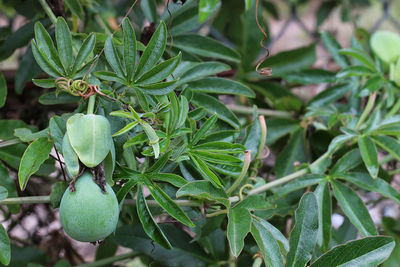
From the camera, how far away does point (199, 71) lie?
2.09ft

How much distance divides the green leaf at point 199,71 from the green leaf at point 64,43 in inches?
6.7

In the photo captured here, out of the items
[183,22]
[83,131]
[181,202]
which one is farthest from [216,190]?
[183,22]

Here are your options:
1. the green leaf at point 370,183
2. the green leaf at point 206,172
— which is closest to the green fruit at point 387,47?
the green leaf at point 370,183

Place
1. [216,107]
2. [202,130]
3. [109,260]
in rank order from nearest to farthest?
[202,130]
[216,107]
[109,260]

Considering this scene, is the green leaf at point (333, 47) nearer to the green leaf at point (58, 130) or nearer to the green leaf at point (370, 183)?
the green leaf at point (370, 183)

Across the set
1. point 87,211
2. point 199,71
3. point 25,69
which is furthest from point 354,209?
point 25,69

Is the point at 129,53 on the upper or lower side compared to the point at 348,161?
upper

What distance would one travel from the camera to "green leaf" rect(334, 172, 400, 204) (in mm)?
660

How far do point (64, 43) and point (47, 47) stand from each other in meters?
0.02

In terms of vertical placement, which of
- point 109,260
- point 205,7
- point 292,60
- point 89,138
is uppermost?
point 205,7

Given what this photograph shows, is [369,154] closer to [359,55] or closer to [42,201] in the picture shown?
[359,55]

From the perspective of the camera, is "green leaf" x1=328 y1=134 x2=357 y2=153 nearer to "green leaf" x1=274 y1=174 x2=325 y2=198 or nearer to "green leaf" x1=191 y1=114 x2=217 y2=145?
"green leaf" x1=274 y1=174 x2=325 y2=198

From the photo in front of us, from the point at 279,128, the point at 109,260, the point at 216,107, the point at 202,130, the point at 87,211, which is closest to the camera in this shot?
the point at 87,211

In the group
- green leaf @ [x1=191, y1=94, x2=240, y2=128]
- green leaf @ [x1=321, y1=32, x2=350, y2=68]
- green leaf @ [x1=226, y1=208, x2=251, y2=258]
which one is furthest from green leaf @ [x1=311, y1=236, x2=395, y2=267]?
green leaf @ [x1=321, y1=32, x2=350, y2=68]
